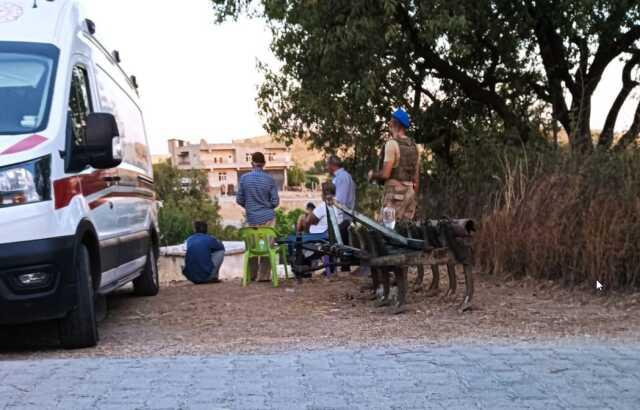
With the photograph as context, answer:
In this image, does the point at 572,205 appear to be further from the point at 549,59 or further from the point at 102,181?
the point at 549,59

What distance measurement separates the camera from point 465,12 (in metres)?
12.8

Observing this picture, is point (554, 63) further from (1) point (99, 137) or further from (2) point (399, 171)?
(1) point (99, 137)

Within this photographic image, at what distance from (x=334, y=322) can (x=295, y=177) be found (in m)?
108

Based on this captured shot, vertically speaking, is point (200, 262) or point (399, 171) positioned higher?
point (399, 171)

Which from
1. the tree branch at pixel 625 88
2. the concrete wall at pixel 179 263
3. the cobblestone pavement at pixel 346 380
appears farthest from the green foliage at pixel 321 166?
the cobblestone pavement at pixel 346 380

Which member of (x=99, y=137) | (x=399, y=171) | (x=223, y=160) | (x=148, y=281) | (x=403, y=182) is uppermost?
(x=223, y=160)

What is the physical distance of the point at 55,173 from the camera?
5.86 metres

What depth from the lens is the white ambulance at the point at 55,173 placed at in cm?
570

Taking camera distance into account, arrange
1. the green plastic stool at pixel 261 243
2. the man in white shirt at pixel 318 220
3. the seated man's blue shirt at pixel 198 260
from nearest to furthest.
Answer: the green plastic stool at pixel 261 243
the man in white shirt at pixel 318 220
the seated man's blue shirt at pixel 198 260

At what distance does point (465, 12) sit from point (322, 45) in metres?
2.19

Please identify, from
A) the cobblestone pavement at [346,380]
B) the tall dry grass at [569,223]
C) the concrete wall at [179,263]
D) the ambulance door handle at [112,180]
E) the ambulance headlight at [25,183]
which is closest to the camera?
the cobblestone pavement at [346,380]

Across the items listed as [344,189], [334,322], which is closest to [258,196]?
[344,189]

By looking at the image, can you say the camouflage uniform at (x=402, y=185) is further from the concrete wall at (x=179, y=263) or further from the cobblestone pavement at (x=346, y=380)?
the concrete wall at (x=179, y=263)

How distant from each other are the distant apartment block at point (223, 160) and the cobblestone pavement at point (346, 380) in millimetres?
104194
